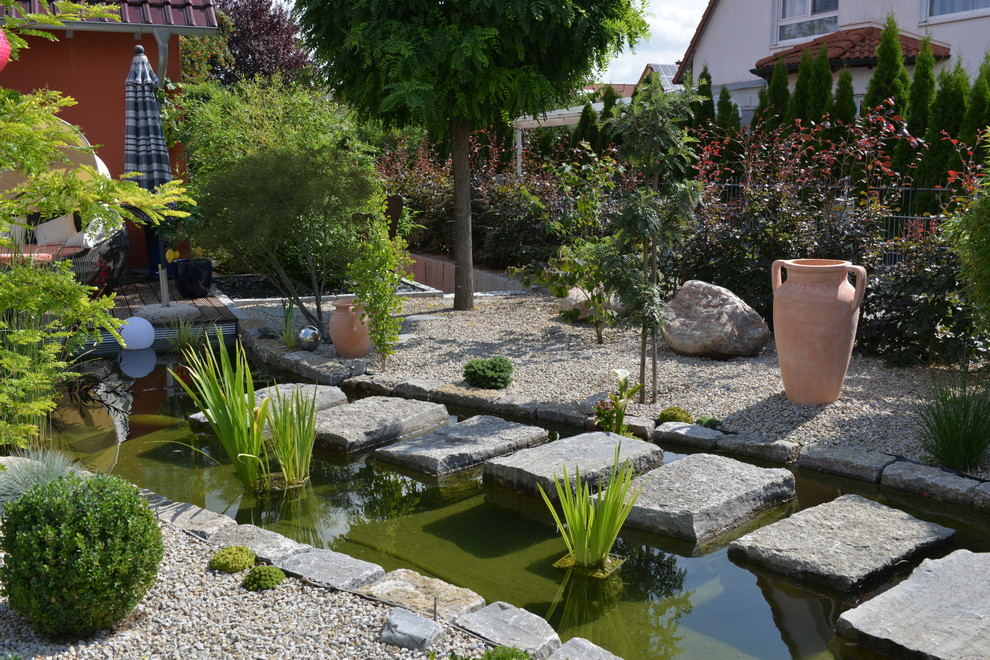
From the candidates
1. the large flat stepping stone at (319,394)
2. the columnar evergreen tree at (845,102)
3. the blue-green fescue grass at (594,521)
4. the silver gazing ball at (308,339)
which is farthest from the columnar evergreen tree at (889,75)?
the blue-green fescue grass at (594,521)

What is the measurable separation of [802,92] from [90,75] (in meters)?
9.67

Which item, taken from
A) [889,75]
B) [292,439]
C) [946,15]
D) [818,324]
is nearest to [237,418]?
[292,439]

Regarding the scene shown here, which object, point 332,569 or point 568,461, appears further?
point 568,461

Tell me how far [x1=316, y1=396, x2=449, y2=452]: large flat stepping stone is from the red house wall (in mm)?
6306

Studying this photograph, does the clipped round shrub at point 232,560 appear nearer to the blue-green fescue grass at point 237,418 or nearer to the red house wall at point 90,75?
the blue-green fescue grass at point 237,418

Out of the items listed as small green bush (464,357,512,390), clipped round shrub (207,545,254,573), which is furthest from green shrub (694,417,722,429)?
clipped round shrub (207,545,254,573)

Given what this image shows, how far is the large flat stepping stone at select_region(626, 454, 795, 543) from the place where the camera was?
4.29 m

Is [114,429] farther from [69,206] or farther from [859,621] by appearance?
[859,621]

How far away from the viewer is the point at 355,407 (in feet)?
20.4

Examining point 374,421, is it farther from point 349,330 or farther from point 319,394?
point 349,330

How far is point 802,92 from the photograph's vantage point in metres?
12.6

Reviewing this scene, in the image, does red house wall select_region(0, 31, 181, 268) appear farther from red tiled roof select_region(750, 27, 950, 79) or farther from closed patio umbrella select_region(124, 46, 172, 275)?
red tiled roof select_region(750, 27, 950, 79)

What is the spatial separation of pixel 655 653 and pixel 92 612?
2.06 meters

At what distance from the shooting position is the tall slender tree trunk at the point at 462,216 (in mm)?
9336
